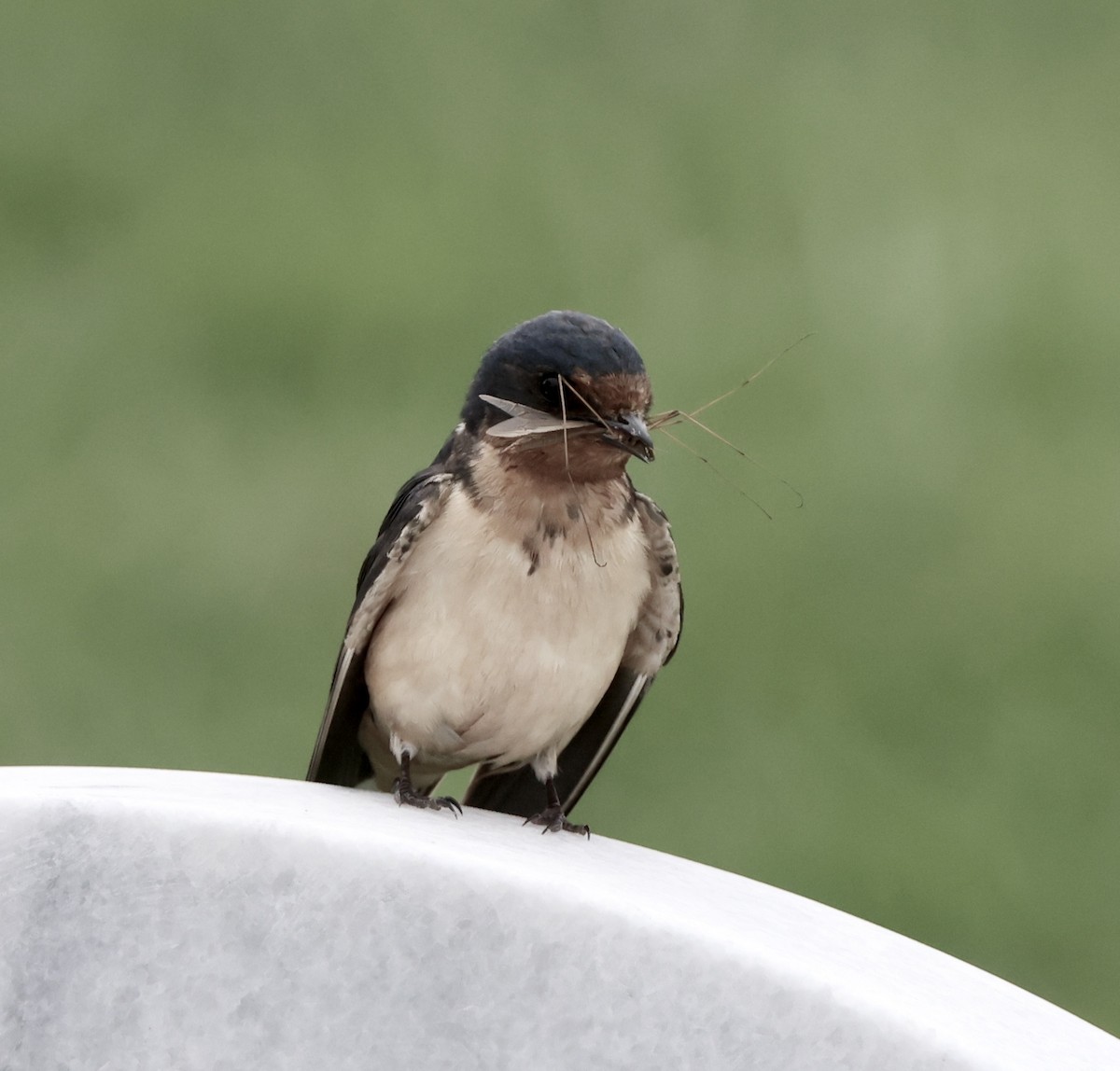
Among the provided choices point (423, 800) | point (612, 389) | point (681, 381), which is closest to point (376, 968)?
point (423, 800)

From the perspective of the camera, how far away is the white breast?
3037mm

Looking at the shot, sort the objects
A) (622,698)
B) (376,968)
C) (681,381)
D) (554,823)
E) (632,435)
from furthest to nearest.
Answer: (681,381)
(622,698)
(554,823)
(632,435)
(376,968)

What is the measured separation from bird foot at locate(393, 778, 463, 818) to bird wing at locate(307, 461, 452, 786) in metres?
0.27

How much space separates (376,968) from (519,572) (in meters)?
1.19

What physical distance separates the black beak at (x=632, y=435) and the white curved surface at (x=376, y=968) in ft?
3.02

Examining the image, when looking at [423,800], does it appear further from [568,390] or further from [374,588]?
[568,390]

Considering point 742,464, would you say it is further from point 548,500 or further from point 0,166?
point 548,500

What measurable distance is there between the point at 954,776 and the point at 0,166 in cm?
460

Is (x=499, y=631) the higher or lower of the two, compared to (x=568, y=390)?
lower

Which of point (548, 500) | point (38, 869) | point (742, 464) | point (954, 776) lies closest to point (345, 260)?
point (742, 464)

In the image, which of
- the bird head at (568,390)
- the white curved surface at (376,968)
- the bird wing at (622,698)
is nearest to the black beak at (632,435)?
the bird head at (568,390)

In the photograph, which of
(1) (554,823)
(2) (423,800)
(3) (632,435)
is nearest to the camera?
(3) (632,435)

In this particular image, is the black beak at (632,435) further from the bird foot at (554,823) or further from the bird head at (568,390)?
the bird foot at (554,823)

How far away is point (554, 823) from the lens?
124 inches
